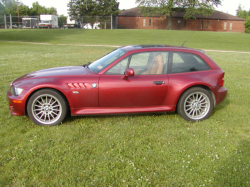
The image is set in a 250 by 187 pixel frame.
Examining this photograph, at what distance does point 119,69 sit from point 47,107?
5.04 feet

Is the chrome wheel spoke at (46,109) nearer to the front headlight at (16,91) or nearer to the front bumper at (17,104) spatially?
the front bumper at (17,104)

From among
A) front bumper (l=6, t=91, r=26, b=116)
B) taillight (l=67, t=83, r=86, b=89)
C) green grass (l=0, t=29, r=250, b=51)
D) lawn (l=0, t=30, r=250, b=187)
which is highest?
green grass (l=0, t=29, r=250, b=51)

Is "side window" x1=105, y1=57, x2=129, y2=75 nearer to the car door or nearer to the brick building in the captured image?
the car door

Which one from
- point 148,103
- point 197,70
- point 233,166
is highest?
point 197,70

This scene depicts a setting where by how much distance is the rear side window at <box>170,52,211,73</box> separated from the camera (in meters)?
5.12

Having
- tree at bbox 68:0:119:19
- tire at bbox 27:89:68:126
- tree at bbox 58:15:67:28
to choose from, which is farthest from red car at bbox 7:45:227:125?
tree at bbox 58:15:67:28

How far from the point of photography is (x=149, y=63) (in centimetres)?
511

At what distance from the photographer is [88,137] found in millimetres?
4309

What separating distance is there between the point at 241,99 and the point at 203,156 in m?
3.71

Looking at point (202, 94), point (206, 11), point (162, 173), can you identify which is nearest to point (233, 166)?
point (162, 173)

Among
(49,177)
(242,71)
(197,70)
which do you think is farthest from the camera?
(242,71)

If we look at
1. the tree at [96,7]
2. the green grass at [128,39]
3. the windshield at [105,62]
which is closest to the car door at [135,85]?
the windshield at [105,62]

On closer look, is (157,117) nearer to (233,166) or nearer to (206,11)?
(233,166)

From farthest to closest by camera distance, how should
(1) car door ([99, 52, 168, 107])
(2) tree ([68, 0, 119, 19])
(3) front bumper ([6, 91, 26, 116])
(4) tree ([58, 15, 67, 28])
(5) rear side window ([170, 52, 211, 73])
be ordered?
(2) tree ([68, 0, 119, 19]) < (4) tree ([58, 15, 67, 28]) < (5) rear side window ([170, 52, 211, 73]) < (1) car door ([99, 52, 168, 107]) < (3) front bumper ([6, 91, 26, 116])
